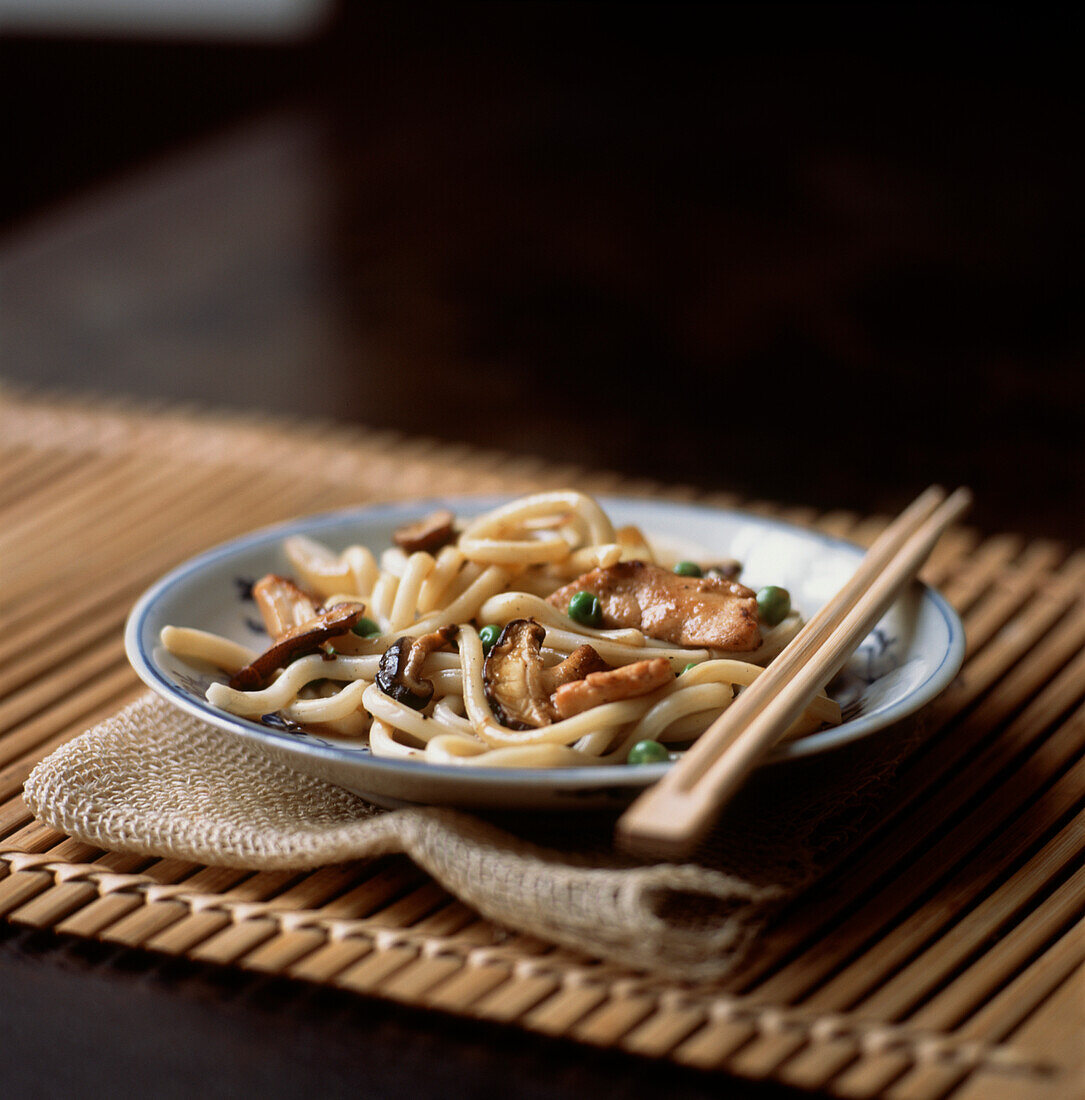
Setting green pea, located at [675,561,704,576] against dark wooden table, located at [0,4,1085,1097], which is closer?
dark wooden table, located at [0,4,1085,1097]

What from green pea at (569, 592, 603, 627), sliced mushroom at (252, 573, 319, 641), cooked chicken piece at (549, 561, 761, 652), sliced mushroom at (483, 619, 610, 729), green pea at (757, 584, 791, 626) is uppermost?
green pea at (757, 584, 791, 626)

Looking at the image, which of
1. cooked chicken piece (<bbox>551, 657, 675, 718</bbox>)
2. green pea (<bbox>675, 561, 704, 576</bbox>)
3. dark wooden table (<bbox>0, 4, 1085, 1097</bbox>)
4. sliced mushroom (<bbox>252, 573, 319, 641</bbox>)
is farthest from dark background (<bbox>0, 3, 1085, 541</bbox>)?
cooked chicken piece (<bbox>551, 657, 675, 718</bbox>)

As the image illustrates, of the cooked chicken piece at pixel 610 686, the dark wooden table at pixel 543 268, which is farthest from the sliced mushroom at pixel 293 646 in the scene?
the dark wooden table at pixel 543 268

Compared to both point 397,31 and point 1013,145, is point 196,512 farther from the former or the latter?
point 397,31

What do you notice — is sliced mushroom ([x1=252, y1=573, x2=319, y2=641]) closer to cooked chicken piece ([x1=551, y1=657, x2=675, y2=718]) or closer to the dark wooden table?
cooked chicken piece ([x1=551, y1=657, x2=675, y2=718])

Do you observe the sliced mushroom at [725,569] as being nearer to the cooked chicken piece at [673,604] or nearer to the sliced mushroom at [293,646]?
the cooked chicken piece at [673,604]

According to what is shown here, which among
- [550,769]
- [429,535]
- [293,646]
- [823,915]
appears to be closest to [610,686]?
[550,769]
